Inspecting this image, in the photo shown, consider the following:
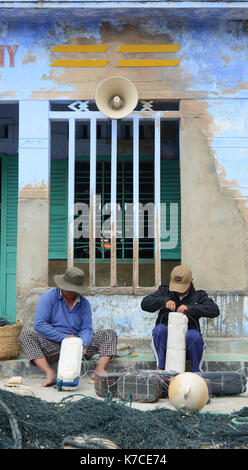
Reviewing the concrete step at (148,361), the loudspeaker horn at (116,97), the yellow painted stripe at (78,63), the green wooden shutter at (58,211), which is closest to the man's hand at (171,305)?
the concrete step at (148,361)

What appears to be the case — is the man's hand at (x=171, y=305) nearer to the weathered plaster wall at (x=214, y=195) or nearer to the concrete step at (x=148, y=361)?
the concrete step at (x=148, y=361)

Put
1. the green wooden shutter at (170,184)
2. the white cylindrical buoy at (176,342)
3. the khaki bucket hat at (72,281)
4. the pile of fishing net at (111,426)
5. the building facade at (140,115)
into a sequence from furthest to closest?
the green wooden shutter at (170,184), the building facade at (140,115), the khaki bucket hat at (72,281), the white cylindrical buoy at (176,342), the pile of fishing net at (111,426)

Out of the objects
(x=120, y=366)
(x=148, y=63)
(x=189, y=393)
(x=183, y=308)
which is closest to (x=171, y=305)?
(x=183, y=308)

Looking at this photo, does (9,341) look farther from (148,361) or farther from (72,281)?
(148,361)

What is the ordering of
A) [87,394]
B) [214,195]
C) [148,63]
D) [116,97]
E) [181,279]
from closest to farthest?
[87,394] < [181,279] < [116,97] < [214,195] < [148,63]

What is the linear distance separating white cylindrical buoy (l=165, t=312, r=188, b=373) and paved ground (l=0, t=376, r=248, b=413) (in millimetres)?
Answer: 444

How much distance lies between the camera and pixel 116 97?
7035mm

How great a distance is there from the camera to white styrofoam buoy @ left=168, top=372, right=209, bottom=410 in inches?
176

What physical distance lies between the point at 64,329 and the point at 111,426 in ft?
8.25

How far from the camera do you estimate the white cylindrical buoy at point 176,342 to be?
5668 mm

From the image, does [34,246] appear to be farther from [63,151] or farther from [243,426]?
[243,426]

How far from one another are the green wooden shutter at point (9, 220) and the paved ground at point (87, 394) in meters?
3.30

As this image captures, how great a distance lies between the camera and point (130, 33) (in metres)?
7.43
